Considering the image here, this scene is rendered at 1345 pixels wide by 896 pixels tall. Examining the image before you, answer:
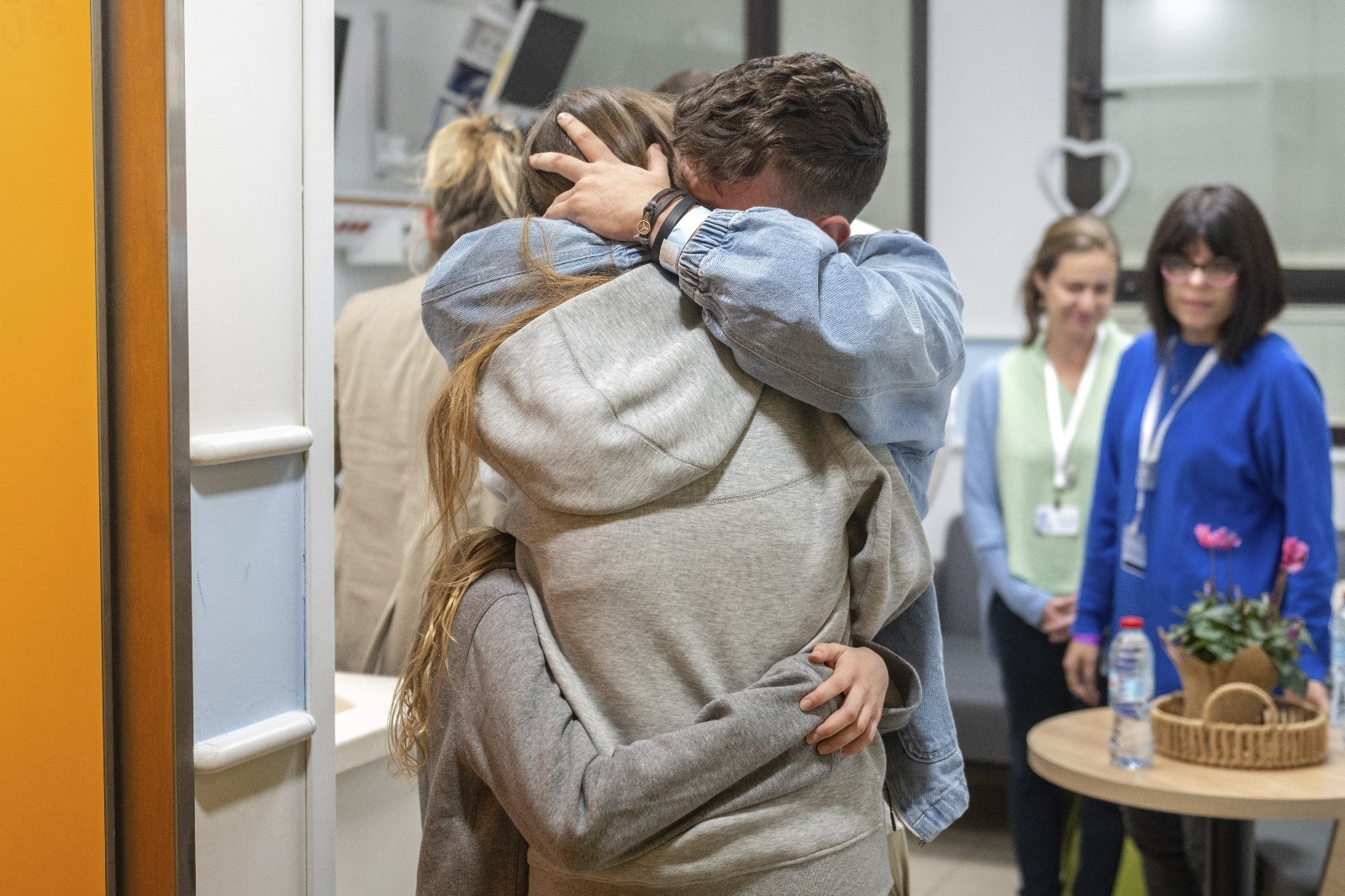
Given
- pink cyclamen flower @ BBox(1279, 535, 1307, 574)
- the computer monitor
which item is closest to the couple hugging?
pink cyclamen flower @ BBox(1279, 535, 1307, 574)

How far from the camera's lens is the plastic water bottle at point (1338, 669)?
104 inches

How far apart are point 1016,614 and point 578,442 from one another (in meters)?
2.35

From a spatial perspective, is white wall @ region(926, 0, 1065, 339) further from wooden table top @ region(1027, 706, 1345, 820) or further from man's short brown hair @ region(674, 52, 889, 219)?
man's short brown hair @ region(674, 52, 889, 219)

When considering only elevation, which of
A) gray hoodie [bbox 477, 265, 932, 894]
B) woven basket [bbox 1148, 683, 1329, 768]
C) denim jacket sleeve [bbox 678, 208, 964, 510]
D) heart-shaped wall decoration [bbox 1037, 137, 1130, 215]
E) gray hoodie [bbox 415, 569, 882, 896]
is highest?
heart-shaped wall decoration [bbox 1037, 137, 1130, 215]

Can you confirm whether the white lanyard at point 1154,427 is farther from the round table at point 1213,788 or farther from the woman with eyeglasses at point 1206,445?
the round table at point 1213,788

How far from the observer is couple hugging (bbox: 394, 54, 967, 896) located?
3.41ft

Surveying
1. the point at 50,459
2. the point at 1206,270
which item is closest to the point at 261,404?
the point at 50,459

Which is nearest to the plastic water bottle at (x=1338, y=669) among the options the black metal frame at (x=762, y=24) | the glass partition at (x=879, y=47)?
the glass partition at (x=879, y=47)

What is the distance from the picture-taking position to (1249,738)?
230cm

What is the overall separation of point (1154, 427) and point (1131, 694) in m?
0.57

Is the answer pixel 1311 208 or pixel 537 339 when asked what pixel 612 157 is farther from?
pixel 1311 208

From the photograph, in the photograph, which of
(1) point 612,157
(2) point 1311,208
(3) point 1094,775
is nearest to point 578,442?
(1) point 612,157

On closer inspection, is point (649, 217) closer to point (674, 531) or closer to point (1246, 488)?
point (674, 531)

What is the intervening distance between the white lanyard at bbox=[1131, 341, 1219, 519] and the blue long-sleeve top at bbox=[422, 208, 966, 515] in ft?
5.33
